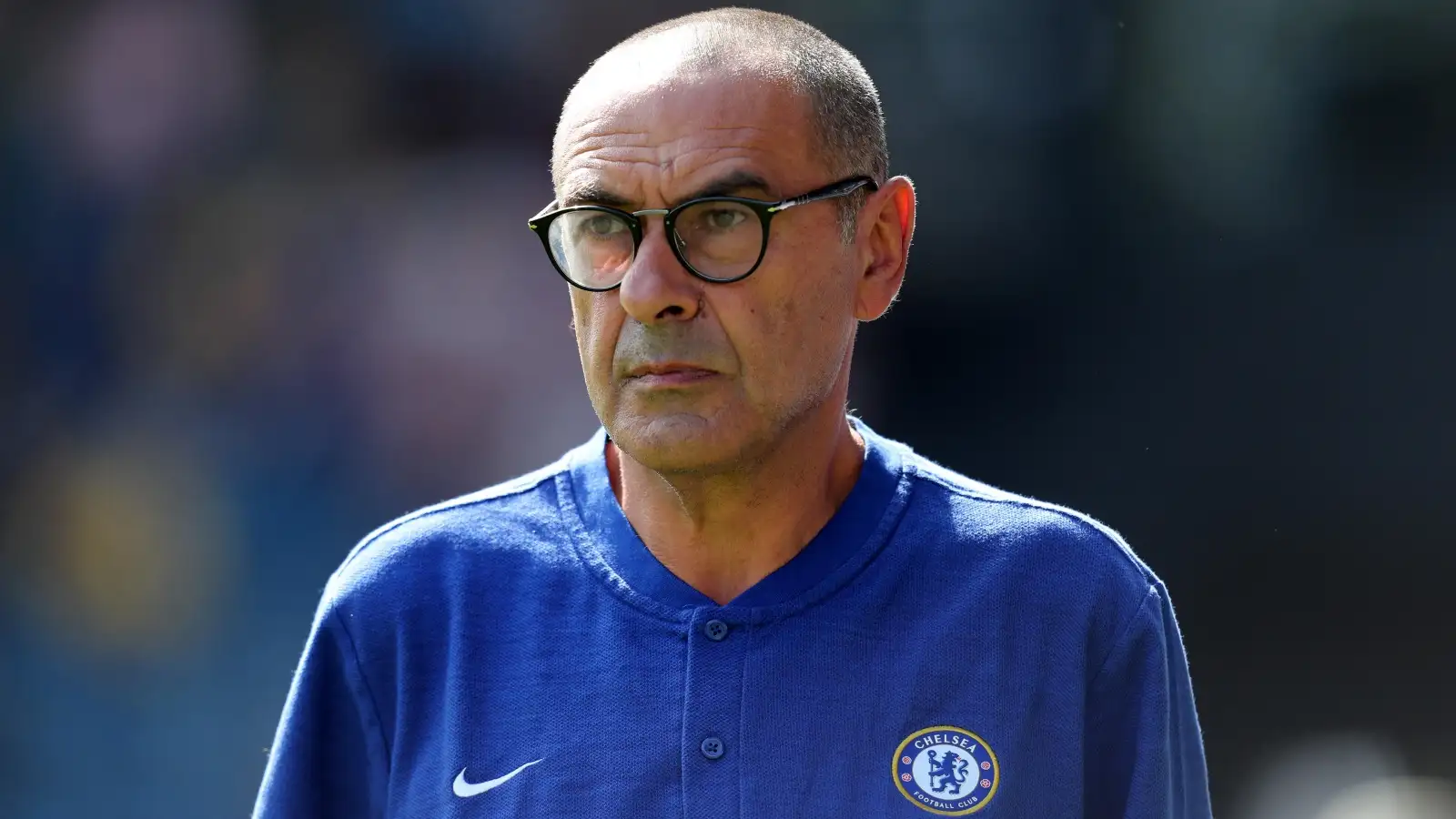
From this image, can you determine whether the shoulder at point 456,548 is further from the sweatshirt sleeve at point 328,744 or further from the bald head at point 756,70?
the bald head at point 756,70

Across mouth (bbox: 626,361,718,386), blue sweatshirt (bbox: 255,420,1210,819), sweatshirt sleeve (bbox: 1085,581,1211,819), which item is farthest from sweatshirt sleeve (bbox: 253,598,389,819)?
sweatshirt sleeve (bbox: 1085,581,1211,819)

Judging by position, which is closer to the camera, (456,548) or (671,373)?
(671,373)

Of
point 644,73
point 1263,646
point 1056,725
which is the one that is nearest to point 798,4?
point 1263,646

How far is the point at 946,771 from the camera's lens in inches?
78.3

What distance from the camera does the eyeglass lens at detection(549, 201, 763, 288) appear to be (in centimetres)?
205

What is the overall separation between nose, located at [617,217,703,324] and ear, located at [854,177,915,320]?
331 mm

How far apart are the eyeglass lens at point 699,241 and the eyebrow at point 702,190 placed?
0.01 m

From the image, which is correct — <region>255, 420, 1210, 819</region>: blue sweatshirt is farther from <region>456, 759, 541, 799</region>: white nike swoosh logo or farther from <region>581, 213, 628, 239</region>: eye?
<region>581, 213, 628, 239</region>: eye

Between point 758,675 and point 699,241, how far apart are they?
58 cm

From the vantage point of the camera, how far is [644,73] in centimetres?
213

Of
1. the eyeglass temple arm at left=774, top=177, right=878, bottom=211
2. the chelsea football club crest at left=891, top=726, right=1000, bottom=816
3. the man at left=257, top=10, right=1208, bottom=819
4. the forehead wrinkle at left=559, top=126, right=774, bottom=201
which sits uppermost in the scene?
the forehead wrinkle at left=559, top=126, right=774, bottom=201

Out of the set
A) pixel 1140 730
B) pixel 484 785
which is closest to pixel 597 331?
pixel 484 785

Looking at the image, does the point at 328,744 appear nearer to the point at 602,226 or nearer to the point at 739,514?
the point at 739,514

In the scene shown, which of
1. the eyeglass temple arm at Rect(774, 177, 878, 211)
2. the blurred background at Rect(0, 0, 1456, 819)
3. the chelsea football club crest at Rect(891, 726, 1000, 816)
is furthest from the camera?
the blurred background at Rect(0, 0, 1456, 819)
